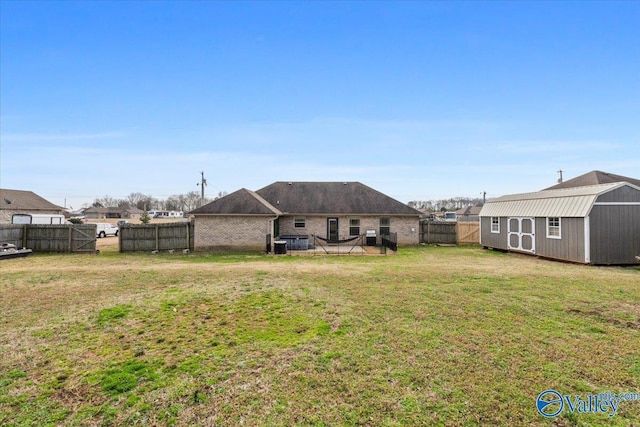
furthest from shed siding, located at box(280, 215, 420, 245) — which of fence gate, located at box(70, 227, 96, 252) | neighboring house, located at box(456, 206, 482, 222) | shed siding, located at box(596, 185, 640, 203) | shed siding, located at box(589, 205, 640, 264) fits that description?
neighboring house, located at box(456, 206, 482, 222)

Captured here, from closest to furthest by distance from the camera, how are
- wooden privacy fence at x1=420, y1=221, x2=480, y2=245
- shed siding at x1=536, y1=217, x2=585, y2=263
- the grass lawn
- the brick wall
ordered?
the grass lawn → shed siding at x1=536, y1=217, x2=585, y2=263 → the brick wall → wooden privacy fence at x1=420, y1=221, x2=480, y2=245

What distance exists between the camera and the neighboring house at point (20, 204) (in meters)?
32.1

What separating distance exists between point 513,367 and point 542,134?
2517 cm

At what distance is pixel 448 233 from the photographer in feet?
71.3

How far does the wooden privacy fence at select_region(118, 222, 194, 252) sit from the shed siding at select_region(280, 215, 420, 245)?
6.38m

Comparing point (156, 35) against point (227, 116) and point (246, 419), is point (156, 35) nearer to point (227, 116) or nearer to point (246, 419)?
point (227, 116)

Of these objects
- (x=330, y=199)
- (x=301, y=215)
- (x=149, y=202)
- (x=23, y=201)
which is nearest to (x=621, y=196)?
(x=330, y=199)

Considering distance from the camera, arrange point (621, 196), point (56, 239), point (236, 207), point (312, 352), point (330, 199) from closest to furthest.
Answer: point (312, 352), point (621, 196), point (56, 239), point (236, 207), point (330, 199)

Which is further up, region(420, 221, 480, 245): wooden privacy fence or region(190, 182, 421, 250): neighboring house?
region(190, 182, 421, 250): neighboring house

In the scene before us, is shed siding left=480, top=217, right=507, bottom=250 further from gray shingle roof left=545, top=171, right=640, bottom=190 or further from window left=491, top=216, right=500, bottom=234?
gray shingle roof left=545, top=171, right=640, bottom=190

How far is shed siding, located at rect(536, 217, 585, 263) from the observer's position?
1282cm

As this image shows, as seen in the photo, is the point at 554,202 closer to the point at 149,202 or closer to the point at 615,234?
the point at 615,234

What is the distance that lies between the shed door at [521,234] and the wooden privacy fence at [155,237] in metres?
18.7

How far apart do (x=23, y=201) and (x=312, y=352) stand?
46349mm
